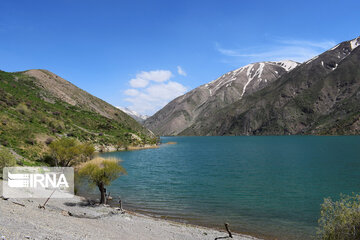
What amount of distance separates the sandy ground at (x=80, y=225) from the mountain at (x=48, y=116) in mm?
28729

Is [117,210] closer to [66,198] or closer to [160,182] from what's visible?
[66,198]

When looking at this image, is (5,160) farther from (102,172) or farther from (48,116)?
(48,116)

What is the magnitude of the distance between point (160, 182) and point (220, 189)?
11.6 metres

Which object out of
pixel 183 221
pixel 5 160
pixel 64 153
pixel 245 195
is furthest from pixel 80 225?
pixel 64 153

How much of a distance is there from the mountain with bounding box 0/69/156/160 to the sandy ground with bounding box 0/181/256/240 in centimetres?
2873

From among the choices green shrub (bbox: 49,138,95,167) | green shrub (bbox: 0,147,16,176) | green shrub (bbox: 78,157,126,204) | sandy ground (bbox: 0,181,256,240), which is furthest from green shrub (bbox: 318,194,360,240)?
green shrub (bbox: 49,138,95,167)

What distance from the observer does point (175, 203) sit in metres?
33.1

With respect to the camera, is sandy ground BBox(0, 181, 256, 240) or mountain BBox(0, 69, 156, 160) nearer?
sandy ground BBox(0, 181, 256, 240)

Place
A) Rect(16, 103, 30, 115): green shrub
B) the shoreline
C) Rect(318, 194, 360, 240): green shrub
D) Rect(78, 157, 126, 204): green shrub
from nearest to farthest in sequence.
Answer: Rect(318, 194, 360, 240): green shrub → the shoreline → Rect(78, 157, 126, 204): green shrub → Rect(16, 103, 30, 115): green shrub

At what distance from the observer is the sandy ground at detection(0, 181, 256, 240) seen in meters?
14.3

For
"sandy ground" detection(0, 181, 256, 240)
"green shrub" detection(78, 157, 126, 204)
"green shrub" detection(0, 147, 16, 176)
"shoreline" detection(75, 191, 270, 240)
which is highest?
"green shrub" detection(0, 147, 16, 176)

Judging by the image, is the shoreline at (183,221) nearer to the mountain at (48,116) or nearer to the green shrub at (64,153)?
the green shrub at (64,153)

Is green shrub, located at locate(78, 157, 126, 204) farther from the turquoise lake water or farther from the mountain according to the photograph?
the mountain

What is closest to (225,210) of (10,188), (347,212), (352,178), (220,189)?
(220,189)
